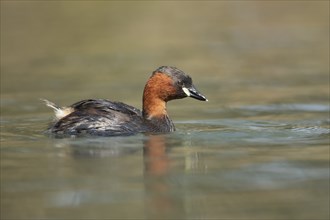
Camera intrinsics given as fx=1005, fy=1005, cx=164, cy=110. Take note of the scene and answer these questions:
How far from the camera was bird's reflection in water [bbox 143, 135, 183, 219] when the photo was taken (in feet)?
25.3

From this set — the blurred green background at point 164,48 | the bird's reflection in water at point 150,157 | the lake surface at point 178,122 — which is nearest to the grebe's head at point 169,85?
the lake surface at point 178,122

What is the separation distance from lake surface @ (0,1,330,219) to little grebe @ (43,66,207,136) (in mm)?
212

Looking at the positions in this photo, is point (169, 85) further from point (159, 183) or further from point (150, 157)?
point (159, 183)

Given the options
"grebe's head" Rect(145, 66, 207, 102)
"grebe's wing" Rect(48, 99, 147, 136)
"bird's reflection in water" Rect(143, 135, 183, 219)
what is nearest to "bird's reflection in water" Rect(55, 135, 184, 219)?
"bird's reflection in water" Rect(143, 135, 183, 219)

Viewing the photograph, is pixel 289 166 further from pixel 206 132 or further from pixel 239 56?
pixel 239 56

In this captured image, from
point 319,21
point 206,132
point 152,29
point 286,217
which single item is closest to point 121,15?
point 152,29

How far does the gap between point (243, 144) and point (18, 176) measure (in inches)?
106

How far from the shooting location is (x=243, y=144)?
1072 centimetres

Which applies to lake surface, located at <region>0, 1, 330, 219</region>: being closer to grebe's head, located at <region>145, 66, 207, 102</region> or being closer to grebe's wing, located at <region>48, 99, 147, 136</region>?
grebe's wing, located at <region>48, 99, 147, 136</region>

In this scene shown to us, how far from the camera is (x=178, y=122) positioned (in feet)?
41.8

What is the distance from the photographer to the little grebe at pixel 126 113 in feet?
36.9

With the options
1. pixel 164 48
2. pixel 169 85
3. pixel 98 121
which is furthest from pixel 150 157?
pixel 164 48

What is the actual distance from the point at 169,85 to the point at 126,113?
678 mm

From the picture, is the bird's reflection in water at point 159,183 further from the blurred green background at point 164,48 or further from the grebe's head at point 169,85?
the blurred green background at point 164,48
